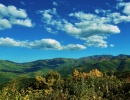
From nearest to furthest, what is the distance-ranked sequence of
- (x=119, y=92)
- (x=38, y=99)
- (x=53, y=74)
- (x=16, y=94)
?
1. (x=16, y=94)
2. (x=38, y=99)
3. (x=119, y=92)
4. (x=53, y=74)

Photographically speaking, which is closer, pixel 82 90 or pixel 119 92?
pixel 82 90

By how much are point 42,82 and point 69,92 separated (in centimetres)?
5813

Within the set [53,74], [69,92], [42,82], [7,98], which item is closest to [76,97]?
[69,92]

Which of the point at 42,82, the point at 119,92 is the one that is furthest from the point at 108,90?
the point at 42,82

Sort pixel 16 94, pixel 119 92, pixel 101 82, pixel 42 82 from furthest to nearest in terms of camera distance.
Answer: pixel 42 82 < pixel 101 82 < pixel 119 92 < pixel 16 94

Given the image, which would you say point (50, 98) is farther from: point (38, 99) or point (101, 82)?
point (101, 82)

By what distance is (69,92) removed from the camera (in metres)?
20.1

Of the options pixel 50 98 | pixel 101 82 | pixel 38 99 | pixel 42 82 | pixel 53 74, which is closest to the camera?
pixel 50 98

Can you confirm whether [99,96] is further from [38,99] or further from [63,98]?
[38,99]

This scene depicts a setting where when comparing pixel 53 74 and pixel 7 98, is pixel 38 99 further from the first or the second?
pixel 53 74

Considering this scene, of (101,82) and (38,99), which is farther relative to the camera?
(101,82)

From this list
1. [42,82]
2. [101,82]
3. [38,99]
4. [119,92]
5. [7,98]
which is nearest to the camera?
[7,98]

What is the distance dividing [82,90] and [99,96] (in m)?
1.71

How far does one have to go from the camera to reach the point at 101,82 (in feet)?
75.8
